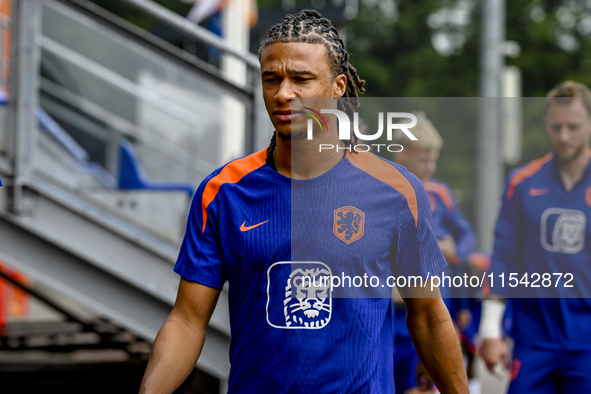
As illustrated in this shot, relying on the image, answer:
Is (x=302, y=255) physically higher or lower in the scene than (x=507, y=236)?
lower

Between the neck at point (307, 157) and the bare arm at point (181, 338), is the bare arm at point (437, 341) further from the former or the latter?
the bare arm at point (181, 338)

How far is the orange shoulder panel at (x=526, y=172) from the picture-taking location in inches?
178

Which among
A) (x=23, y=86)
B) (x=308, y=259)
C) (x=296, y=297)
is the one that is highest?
(x=23, y=86)

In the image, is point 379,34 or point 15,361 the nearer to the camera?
point 15,361

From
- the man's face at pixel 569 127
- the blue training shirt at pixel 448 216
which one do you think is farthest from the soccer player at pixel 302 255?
the blue training shirt at pixel 448 216

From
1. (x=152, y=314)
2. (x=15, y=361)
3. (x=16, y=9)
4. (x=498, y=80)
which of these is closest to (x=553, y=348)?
(x=152, y=314)

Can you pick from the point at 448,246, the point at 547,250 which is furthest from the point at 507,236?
the point at 448,246

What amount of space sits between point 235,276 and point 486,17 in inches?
464

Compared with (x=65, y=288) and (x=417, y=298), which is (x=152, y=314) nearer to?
(x=65, y=288)

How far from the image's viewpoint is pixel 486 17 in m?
13.2

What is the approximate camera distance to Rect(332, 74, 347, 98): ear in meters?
2.42

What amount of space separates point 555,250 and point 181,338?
99.8 inches

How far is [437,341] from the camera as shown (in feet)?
7.93

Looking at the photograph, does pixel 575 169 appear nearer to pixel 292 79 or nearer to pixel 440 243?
pixel 440 243
